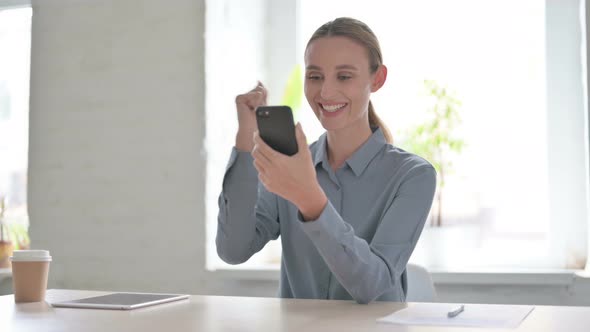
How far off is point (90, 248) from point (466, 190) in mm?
1662

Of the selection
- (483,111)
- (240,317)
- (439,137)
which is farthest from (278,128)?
(483,111)

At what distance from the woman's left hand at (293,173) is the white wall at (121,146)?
1707 millimetres

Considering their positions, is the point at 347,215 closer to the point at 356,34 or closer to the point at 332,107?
the point at 332,107

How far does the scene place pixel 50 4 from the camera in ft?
11.5

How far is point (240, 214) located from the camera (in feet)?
5.79

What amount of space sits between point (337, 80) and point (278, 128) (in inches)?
20.2

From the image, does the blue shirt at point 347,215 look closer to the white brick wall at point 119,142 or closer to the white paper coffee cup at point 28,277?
the white paper coffee cup at point 28,277

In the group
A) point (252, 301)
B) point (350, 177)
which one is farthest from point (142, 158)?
point (252, 301)

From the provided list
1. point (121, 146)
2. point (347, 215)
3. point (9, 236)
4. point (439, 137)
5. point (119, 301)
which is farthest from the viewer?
point (9, 236)

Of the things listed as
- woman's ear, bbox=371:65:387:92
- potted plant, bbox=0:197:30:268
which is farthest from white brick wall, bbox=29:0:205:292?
woman's ear, bbox=371:65:387:92

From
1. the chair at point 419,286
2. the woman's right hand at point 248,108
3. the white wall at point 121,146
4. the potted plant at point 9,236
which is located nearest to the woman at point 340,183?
the woman's right hand at point 248,108

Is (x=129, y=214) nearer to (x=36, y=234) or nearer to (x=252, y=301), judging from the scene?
(x=36, y=234)

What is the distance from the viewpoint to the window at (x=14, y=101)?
3.85 meters

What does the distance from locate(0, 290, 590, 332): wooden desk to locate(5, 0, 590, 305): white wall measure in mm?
1600
